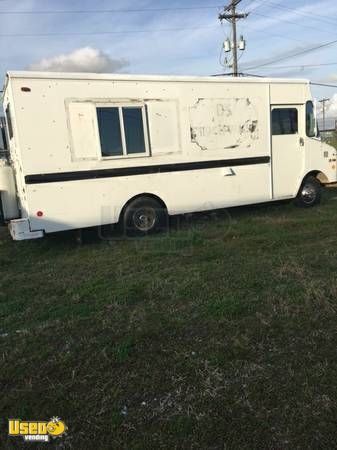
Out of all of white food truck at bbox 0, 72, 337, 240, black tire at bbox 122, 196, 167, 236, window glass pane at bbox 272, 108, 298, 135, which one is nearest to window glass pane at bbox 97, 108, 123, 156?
white food truck at bbox 0, 72, 337, 240

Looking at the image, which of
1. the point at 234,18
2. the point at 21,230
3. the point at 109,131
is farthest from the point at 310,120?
the point at 234,18

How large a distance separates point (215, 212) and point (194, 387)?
20.9 feet

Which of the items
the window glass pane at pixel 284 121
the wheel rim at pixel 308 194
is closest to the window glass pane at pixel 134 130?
the window glass pane at pixel 284 121

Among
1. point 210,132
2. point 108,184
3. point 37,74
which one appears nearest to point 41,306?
point 108,184

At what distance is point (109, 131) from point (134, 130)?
0.45 meters

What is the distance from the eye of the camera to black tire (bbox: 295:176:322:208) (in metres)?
9.38

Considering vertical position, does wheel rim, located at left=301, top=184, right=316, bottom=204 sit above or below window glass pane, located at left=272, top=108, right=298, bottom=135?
below

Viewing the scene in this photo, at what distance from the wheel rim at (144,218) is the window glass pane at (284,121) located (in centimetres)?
318

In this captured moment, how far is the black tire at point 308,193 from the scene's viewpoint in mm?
9383

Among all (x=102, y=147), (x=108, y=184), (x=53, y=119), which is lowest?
(x=108, y=184)

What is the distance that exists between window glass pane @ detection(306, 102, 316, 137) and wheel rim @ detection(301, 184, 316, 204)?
1.13 meters

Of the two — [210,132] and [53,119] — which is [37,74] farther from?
[210,132]

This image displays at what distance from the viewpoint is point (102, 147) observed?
6953 millimetres

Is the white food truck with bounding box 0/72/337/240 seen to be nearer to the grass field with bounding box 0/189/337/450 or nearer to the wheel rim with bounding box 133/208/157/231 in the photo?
the wheel rim with bounding box 133/208/157/231
